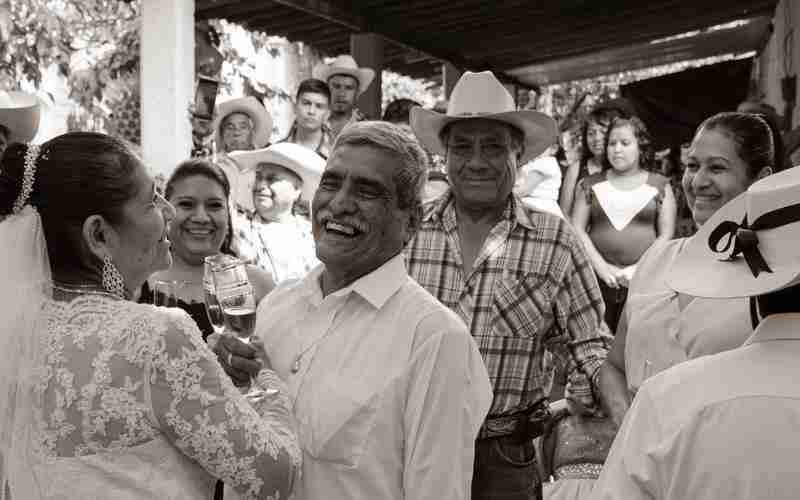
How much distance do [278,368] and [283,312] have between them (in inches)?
7.7

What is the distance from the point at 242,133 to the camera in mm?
7062

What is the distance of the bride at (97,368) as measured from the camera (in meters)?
2.06

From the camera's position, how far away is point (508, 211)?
12.1ft

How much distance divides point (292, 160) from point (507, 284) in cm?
244

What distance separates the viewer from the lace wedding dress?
205 centimetres

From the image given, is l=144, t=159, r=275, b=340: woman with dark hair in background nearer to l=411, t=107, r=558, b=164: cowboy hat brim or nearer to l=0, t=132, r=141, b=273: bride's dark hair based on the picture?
l=411, t=107, r=558, b=164: cowboy hat brim

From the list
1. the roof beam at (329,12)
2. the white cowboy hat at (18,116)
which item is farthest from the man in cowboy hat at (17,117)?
the roof beam at (329,12)

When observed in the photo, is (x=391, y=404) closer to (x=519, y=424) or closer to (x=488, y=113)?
(x=519, y=424)

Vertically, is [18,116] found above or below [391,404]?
above

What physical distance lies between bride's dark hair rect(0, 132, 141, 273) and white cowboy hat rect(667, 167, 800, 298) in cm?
133

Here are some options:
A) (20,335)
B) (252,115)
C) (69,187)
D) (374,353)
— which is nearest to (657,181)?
(252,115)

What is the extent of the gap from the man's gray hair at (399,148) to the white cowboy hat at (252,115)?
4532 millimetres

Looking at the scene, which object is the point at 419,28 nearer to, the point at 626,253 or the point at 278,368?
the point at 626,253

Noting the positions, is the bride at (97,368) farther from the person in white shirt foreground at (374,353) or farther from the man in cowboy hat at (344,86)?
the man in cowboy hat at (344,86)
